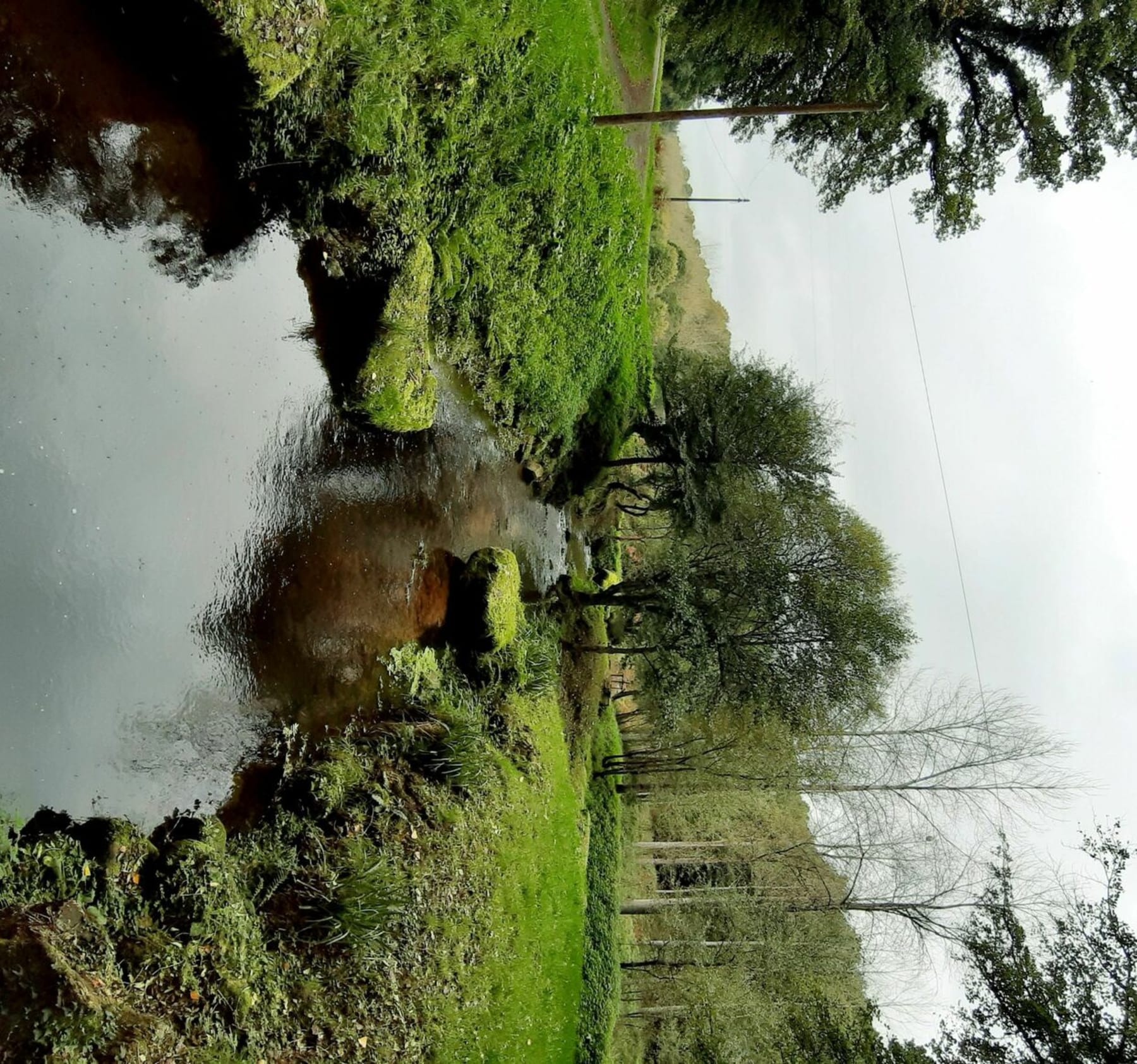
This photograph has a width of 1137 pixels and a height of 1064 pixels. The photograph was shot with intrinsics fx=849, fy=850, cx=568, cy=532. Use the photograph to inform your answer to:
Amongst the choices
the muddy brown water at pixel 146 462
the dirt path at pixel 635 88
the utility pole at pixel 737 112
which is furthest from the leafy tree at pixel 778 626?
the dirt path at pixel 635 88

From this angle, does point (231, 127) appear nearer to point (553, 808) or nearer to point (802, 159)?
point (553, 808)

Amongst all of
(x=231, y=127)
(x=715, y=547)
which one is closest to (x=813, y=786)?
(x=715, y=547)

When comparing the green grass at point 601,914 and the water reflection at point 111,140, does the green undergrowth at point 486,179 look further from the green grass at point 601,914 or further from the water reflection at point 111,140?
the green grass at point 601,914

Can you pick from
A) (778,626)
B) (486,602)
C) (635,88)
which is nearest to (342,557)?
(486,602)

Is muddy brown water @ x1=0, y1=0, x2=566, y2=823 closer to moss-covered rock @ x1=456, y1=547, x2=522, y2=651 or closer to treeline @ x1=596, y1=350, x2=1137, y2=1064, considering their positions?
moss-covered rock @ x1=456, y1=547, x2=522, y2=651

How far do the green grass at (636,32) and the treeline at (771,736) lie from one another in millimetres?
6438

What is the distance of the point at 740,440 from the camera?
1780 centimetres

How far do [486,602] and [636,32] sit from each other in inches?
551

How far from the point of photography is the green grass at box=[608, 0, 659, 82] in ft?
58.0

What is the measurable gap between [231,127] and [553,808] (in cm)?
1062

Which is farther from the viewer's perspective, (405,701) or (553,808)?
(553,808)

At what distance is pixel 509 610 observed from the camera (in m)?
13.0

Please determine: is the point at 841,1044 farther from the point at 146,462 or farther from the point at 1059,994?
the point at 146,462

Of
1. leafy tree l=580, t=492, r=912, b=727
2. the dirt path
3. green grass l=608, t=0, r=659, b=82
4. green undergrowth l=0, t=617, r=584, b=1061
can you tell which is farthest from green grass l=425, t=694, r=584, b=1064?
green grass l=608, t=0, r=659, b=82
